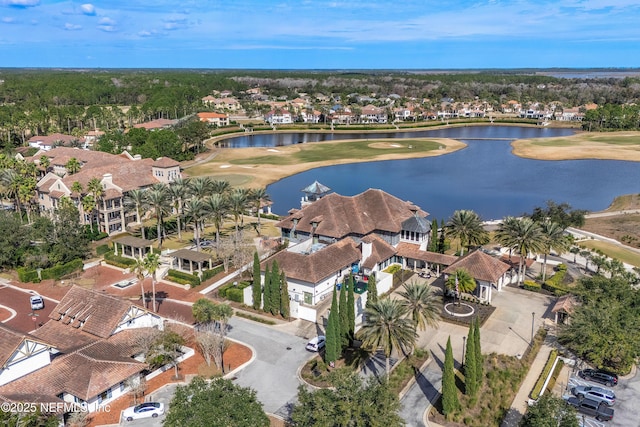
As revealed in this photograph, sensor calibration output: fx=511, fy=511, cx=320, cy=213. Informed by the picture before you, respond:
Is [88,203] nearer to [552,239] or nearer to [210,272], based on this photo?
[210,272]

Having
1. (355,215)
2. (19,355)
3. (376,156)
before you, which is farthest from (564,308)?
(376,156)

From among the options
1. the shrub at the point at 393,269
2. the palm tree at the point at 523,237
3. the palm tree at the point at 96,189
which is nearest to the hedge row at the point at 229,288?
the shrub at the point at 393,269

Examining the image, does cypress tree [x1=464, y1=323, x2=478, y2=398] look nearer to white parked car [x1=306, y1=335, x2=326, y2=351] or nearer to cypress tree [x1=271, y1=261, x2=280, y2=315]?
white parked car [x1=306, y1=335, x2=326, y2=351]

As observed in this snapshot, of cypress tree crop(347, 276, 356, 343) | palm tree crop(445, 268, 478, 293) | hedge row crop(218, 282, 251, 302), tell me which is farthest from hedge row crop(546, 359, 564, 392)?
hedge row crop(218, 282, 251, 302)

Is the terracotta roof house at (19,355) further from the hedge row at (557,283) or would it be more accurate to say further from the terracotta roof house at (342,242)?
the hedge row at (557,283)

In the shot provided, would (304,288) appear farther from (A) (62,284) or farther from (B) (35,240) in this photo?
(B) (35,240)
